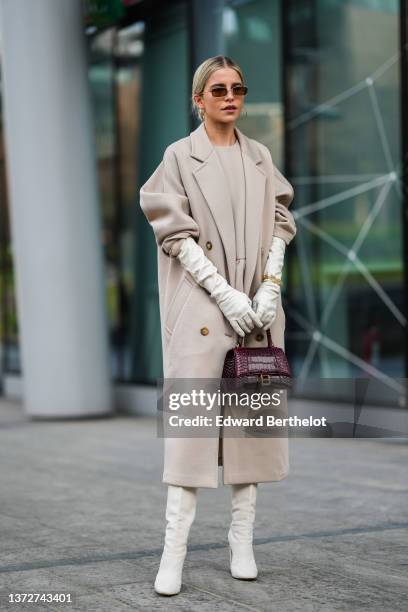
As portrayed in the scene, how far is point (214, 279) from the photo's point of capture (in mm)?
4668

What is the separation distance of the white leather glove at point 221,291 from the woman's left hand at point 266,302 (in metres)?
0.03

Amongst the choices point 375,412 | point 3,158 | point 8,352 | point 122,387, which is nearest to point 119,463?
point 375,412

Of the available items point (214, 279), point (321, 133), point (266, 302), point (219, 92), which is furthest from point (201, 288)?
point (321, 133)

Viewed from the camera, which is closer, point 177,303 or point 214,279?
point 214,279

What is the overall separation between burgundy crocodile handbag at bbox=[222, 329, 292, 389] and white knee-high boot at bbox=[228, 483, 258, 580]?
0.51m

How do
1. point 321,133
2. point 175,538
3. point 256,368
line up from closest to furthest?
point 256,368 → point 175,538 → point 321,133

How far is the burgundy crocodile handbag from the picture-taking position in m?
4.58

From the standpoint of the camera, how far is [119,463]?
357 inches

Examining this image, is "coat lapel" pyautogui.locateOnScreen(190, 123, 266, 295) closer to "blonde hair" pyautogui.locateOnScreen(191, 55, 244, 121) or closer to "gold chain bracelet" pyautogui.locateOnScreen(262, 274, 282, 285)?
"gold chain bracelet" pyautogui.locateOnScreen(262, 274, 282, 285)

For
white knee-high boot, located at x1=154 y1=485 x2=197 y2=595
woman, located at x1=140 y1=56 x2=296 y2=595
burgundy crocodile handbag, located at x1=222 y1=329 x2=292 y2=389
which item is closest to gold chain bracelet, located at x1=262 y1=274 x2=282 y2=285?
woman, located at x1=140 y1=56 x2=296 y2=595

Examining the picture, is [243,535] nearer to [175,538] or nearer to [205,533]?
[175,538]

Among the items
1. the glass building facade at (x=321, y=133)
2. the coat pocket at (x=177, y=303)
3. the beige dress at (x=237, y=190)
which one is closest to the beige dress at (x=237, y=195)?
the beige dress at (x=237, y=190)

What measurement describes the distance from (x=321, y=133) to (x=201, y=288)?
6506 millimetres

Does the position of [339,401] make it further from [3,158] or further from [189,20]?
[3,158]
